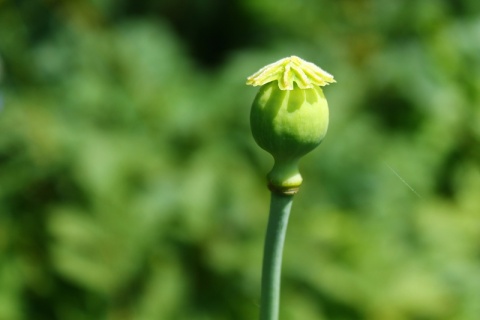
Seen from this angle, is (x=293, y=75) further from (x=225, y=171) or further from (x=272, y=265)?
(x=225, y=171)

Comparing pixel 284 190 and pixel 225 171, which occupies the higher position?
pixel 225 171

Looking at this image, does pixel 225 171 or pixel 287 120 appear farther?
pixel 225 171

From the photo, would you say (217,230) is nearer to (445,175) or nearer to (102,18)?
(445,175)

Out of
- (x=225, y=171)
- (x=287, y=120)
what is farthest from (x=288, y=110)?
(x=225, y=171)

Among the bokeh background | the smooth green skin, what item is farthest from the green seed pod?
the bokeh background

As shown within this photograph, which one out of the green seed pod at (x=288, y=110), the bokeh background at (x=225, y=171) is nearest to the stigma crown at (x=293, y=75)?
the green seed pod at (x=288, y=110)
